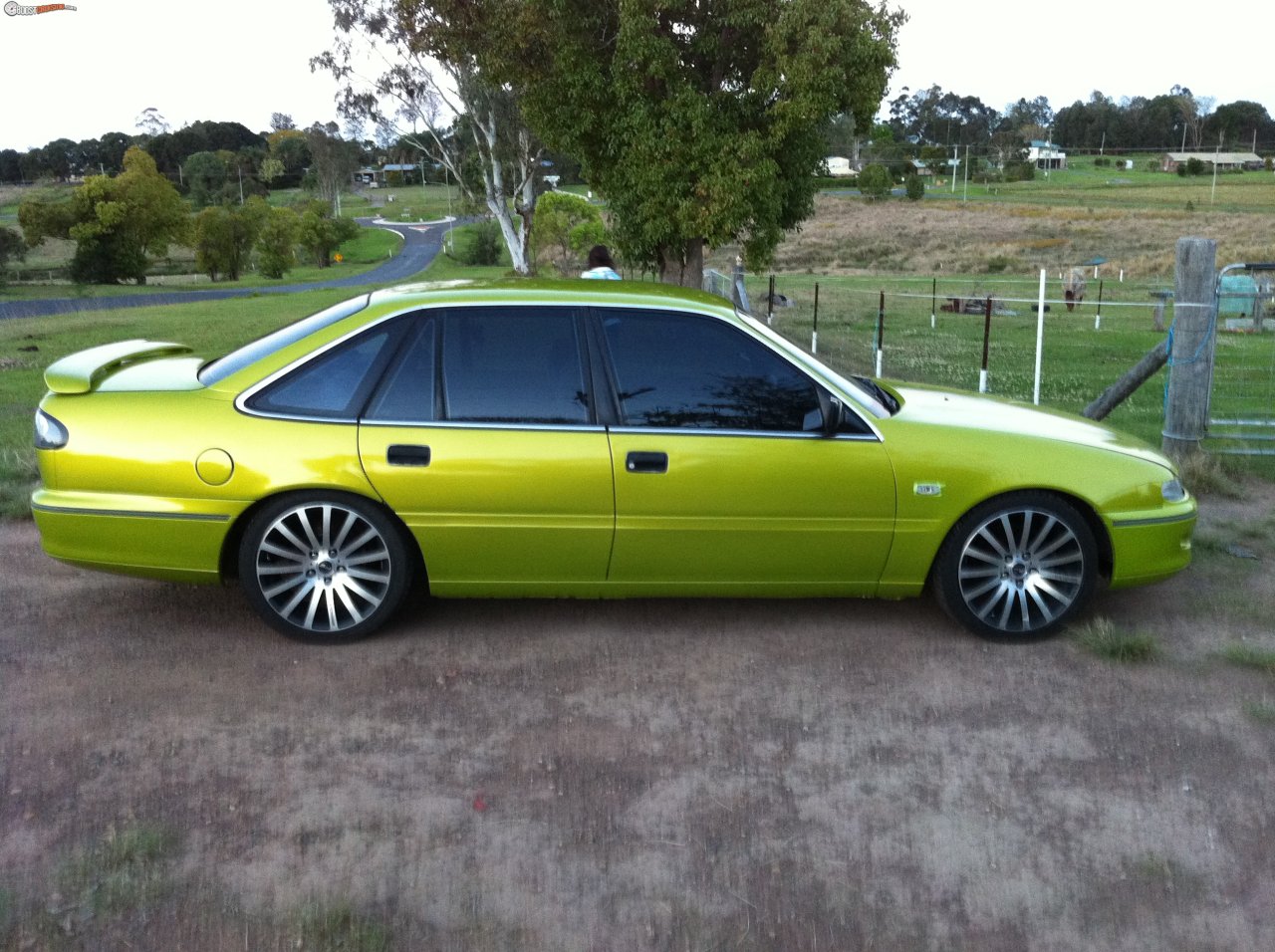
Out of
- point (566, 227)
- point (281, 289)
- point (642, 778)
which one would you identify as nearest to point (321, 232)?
point (281, 289)

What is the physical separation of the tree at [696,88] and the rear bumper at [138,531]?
412 inches

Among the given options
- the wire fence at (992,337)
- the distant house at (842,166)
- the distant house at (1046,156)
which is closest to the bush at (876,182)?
the distant house at (842,166)

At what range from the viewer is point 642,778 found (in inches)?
156

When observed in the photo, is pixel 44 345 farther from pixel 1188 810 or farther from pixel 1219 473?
pixel 1188 810

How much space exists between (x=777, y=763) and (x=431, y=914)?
1.36 meters

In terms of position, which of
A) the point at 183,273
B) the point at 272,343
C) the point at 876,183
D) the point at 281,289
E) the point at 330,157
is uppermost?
the point at 330,157

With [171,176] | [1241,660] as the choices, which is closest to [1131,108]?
[171,176]

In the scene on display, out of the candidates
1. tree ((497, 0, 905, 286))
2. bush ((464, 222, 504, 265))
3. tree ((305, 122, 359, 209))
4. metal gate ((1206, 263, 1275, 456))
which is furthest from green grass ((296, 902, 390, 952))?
tree ((305, 122, 359, 209))

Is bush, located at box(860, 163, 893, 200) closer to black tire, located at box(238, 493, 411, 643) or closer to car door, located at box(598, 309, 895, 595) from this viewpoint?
car door, located at box(598, 309, 895, 595)

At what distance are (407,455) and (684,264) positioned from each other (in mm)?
12788

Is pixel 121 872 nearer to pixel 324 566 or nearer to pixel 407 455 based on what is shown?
pixel 324 566

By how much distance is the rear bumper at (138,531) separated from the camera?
4918 millimetres

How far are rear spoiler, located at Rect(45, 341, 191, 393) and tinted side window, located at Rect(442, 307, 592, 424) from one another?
1.59 meters

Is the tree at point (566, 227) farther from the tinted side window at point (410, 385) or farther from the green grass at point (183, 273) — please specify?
the tinted side window at point (410, 385)
